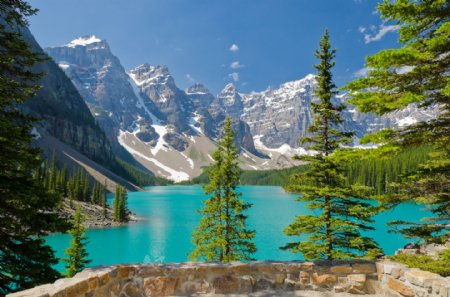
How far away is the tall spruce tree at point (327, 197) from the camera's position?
16016 millimetres

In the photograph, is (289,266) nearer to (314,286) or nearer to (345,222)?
(314,286)

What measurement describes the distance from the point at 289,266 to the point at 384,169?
133 meters

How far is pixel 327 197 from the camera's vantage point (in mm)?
16797

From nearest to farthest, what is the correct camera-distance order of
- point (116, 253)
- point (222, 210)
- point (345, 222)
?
1. point (345, 222)
2. point (222, 210)
3. point (116, 253)

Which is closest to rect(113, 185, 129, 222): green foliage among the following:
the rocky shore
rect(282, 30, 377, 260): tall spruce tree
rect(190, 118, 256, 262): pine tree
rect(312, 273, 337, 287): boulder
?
the rocky shore

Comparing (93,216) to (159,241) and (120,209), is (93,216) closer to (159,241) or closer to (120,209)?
(120,209)

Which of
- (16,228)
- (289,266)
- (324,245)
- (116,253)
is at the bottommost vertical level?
(116,253)

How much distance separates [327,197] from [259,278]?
9382 millimetres

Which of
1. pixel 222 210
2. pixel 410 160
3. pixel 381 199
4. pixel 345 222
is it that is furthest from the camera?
pixel 410 160

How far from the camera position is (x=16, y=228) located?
31.1 ft

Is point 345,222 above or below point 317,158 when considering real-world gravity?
below

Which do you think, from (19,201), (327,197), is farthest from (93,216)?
(19,201)

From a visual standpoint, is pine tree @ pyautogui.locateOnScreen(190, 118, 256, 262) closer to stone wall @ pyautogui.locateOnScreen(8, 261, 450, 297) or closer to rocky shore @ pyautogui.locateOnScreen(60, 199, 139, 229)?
stone wall @ pyautogui.locateOnScreen(8, 261, 450, 297)

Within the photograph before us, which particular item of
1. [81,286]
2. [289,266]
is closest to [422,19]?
[289,266]
